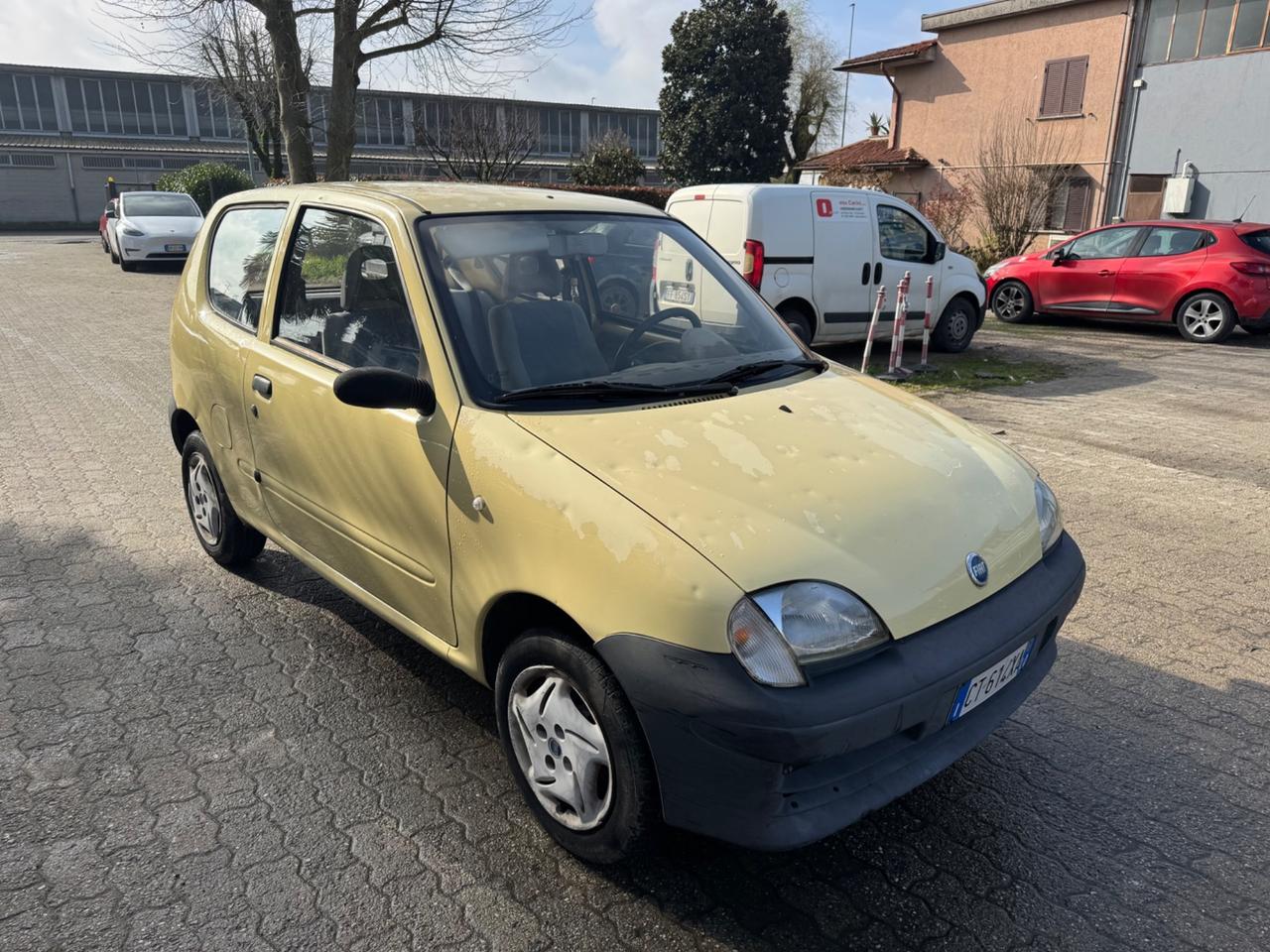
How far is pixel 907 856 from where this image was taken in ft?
8.82

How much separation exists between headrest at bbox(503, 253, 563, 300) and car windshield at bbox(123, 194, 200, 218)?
21.8 meters

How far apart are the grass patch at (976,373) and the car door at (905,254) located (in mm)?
679

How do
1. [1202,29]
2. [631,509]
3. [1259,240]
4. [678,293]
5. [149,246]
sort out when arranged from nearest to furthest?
[631,509] < [678,293] < [1259,240] < [149,246] < [1202,29]

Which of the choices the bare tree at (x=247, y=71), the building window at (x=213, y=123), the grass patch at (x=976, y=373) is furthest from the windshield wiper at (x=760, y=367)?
the building window at (x=213, y=123)

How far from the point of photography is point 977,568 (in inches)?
99.0

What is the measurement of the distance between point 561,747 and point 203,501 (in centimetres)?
302

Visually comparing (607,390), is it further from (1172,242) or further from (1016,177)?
(1016,177)

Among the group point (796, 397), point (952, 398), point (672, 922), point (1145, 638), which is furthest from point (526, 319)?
point (952, 398)

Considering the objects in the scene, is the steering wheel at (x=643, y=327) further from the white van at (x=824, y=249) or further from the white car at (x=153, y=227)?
the white car at (x=153, y=227)

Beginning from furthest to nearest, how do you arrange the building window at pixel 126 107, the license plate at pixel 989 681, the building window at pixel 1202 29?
the building window at pixel 126 107 < the building window at pixel 1202 29 < the license plate at pixel 989 681

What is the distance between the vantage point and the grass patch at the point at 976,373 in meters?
9.70

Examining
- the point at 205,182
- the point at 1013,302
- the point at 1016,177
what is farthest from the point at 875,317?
the point at 205,182

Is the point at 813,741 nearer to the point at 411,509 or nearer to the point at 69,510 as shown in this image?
the point at 411,509

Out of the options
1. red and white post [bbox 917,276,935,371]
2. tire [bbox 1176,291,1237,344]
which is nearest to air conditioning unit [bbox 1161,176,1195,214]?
tire [bbox 1176,291,1237,344]
